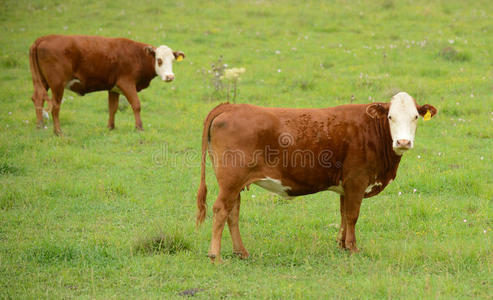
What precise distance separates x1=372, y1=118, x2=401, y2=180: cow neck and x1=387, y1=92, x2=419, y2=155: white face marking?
0.15 meters

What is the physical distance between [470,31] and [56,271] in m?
16.0

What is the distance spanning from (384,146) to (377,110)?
1.40ft

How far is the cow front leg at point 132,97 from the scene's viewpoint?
496 inches

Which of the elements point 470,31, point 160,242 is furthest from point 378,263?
point 470,31

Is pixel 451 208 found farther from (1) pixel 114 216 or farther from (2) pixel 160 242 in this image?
(1) pixel 114 216

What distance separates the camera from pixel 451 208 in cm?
838

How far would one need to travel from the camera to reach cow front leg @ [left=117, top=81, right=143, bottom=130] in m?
12.6

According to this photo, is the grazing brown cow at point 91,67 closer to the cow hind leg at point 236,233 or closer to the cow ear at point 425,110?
the cow hind leg at point 236,233

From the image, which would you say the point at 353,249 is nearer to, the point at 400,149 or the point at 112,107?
the point at 400,149

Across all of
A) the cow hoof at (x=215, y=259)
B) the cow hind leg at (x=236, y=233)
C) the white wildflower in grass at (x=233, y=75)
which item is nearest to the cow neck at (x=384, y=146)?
the cow hind leg at (x=236, y=233)

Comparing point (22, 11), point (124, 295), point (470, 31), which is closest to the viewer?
point (124, 295)

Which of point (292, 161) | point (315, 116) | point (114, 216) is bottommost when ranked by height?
point (114, 216)

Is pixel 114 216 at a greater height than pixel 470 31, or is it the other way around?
pixel 470 31

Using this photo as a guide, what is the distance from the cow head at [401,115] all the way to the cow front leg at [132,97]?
6.67 metres
